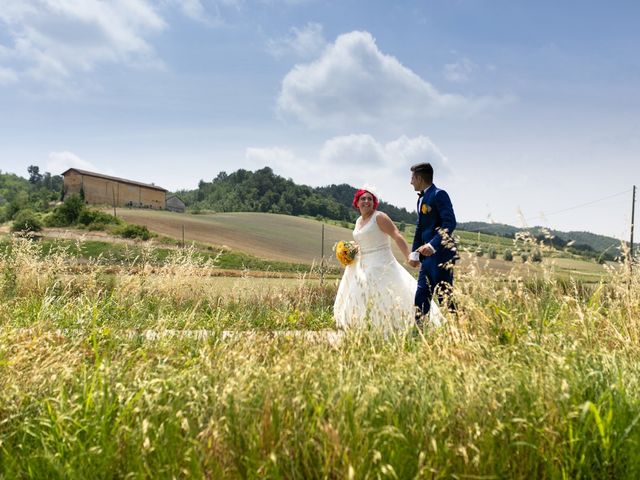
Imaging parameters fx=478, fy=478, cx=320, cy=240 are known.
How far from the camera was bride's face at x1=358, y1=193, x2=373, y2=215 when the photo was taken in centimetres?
627

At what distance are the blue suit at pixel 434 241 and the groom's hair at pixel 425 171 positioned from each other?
0.36ft

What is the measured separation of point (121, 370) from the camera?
9.96 feet

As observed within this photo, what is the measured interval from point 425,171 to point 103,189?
71071 mm

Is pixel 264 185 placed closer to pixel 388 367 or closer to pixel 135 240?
pixel 135 240

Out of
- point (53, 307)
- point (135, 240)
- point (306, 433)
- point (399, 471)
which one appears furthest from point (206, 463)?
point (135, 240)

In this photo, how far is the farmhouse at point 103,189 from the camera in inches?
2618

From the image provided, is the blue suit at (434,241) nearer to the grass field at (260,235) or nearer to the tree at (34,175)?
the grass field at (260,235)

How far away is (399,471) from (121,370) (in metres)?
1.88

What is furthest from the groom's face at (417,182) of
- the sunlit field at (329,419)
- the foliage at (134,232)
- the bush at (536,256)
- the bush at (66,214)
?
the bush at (66,214)

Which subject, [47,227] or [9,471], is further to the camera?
[47,227]

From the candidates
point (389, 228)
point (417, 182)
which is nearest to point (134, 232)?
point (389, 228)

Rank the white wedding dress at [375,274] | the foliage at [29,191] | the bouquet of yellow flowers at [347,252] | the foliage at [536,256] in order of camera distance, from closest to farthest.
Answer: the foliage at [536,256] → the white wedding dress at [375,274] → the bouquet of yellow flowers at [347,252] → the foliage at [29,191]

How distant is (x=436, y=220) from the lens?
17.5 feet

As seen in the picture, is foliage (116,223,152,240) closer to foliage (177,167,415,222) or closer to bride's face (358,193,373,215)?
bride's face (358,193,373,215)
